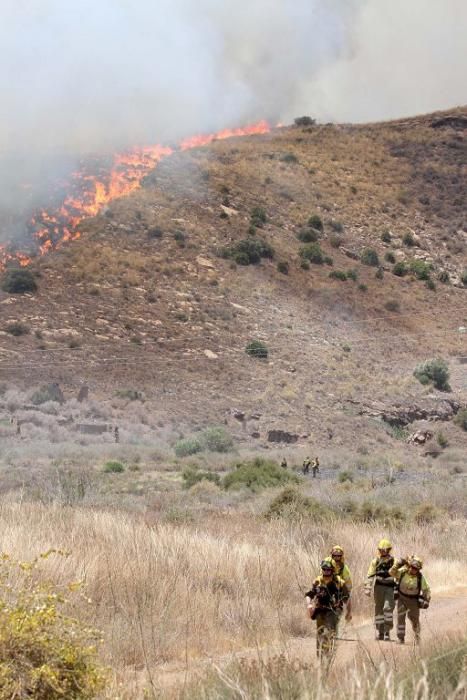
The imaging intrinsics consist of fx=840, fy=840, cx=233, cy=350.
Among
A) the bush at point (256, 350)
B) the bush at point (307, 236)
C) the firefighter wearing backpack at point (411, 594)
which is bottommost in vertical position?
the firefighter wearing backpack at point (411, 594)

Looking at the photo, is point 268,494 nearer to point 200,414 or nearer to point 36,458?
point 36,458

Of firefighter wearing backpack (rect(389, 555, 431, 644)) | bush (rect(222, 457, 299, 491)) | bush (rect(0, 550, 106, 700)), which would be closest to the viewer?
bush (rect(0, 550, 106, 700))

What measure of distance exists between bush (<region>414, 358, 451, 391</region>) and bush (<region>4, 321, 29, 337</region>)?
23.9 meters

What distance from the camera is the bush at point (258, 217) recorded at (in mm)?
68412

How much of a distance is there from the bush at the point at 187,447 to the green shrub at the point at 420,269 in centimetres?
3568

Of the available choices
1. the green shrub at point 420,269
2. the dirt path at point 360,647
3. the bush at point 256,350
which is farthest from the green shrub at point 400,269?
the dirt path at point 360,647

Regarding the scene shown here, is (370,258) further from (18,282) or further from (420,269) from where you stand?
(18,282)

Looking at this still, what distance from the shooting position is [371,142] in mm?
96500

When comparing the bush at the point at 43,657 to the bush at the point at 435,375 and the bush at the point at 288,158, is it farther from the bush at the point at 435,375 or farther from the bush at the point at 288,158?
the bush at the point at 288,158

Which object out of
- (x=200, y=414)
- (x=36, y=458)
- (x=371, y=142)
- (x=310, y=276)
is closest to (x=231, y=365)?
(x=200, y=414)

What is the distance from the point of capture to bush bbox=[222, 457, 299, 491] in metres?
27.0

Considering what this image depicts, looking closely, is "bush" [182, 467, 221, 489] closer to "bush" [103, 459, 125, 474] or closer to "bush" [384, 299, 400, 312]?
"bush" [103, 459, 125, 474]

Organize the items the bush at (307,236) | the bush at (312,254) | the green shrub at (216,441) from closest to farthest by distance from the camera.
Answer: the green shrub at (216,441) → the bush at (312,254) → the bush at (307,236)

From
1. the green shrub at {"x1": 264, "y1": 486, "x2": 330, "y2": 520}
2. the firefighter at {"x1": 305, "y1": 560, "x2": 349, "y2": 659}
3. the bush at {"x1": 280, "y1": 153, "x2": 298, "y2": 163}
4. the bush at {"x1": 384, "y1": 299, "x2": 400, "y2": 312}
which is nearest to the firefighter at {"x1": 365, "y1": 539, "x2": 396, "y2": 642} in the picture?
the firefighter at {"x1": 305, "y1": 560, "x2": 349, "y2": 659}
